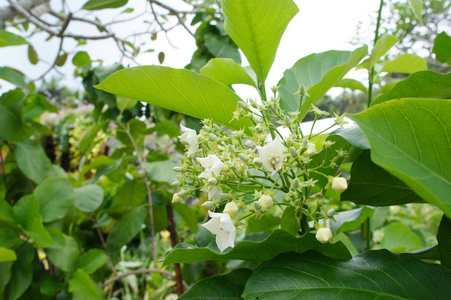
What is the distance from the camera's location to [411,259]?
406 mm

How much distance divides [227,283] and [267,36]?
0.38 metres

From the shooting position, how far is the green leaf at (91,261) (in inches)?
45.6

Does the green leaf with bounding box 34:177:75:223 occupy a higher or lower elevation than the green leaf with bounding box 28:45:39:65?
lower

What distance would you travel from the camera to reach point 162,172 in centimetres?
110

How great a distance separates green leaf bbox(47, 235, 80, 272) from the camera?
1081 millimetres

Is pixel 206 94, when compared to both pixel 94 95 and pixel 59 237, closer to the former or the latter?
pixel 59 237

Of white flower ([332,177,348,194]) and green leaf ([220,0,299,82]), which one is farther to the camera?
green leaf ([220,0,299,82])

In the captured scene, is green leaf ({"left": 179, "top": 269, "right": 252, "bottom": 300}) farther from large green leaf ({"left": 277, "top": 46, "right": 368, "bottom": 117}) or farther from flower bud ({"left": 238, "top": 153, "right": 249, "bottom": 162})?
large green leaf ({"left": 277, "top": 46, "right": 368, "bottom": 117})

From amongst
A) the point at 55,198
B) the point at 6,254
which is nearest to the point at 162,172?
the point at 55,198

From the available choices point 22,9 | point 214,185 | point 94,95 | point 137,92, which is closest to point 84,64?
point 94,95

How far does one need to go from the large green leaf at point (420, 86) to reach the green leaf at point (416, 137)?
0.36ft

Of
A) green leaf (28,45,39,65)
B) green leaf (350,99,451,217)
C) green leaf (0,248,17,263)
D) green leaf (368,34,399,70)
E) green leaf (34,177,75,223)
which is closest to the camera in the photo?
green leaf (350,99,451,217)

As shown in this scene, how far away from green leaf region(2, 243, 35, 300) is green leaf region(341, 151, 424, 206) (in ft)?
3.52

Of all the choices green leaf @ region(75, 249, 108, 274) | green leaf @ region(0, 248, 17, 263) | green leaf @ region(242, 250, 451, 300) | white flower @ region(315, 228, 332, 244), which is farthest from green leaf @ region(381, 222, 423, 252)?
green leaf @ region(0, 248, 17, 263)
